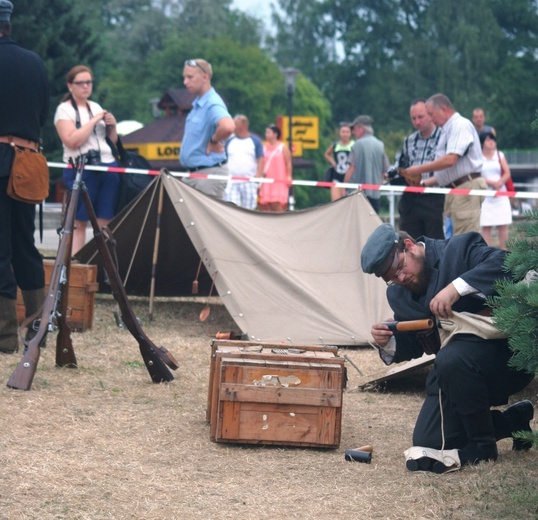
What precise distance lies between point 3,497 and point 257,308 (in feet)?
12.1

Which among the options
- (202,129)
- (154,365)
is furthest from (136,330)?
(202,129)

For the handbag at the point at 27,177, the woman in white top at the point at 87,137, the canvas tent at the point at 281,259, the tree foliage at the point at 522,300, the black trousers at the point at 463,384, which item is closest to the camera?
the tree foliage at the point at 522,300

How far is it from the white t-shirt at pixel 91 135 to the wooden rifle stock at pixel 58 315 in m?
2.26

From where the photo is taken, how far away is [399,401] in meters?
5.88

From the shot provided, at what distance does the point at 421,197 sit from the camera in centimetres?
871

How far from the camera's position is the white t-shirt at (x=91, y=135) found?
8.39 m

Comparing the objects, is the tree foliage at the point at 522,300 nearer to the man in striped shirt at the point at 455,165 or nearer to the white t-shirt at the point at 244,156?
the man in striped shirt at the point at 455,165

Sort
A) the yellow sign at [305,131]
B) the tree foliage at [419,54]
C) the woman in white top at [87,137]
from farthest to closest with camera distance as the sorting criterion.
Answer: the tree foliage at [419,54]
the yellow sign at [305,131]
the woman in white top at [87,137]

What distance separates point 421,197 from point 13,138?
3604 mm

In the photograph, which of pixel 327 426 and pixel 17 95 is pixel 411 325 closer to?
pixel 327 426

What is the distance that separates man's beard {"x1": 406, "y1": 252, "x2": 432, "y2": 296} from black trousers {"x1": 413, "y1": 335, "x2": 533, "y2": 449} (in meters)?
0.30

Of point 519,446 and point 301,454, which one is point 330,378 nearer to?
point 301,454

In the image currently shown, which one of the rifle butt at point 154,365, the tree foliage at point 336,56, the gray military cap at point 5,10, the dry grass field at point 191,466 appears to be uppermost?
the tree foliage at point 336,56

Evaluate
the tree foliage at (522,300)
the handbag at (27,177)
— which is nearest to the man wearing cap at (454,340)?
the tree foliage at (522,300)
